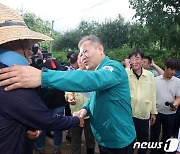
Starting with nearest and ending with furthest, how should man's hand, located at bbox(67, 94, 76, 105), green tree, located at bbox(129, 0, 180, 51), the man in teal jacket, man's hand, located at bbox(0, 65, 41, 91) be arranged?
man's hand, located at bbox(0, 65, 41, 91) → the man in teal jacket → man's hand, located at bbox(67, 94, 76, 105) → green tree, located at bbox(129, 0, 180, 51)

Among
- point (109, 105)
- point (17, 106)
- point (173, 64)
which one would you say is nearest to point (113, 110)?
A: point (109, 105)

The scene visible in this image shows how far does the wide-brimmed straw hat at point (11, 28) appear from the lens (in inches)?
54.7

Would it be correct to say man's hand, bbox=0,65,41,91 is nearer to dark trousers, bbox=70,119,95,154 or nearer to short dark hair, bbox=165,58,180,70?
dark trousers, bbox=70,119,95,154

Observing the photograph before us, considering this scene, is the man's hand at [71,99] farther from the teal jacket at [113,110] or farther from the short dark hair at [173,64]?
the short dark hair at [173,64]

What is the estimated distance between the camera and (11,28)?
1.42m

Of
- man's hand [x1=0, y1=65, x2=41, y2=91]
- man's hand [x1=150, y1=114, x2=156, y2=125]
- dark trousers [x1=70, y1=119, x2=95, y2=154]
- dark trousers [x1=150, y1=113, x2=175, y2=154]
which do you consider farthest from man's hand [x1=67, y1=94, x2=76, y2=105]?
man's hand [x1=0, y1=65, x2=41, y2=91]

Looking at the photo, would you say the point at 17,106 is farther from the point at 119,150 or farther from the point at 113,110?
the point at 119,150

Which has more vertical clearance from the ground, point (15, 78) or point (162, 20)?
point (162, 20)

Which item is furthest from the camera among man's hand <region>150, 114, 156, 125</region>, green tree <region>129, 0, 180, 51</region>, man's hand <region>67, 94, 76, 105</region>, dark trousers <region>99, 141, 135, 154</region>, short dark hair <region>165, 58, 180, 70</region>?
green tree <region>129, 0, 180, 51</region>

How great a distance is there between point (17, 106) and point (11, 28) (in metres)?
0.47

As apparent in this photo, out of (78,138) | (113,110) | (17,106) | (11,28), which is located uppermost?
(11,28)

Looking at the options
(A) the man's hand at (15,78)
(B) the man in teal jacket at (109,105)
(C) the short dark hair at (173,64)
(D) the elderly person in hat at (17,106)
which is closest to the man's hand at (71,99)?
(B) the man in teal jacket at (109,105)

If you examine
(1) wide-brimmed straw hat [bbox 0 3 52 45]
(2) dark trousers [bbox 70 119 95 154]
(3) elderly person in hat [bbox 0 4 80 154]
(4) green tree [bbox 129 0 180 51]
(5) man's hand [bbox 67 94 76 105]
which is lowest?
(2) dark trousers [bbox 70 119 95 154]

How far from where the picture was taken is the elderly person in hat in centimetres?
131
